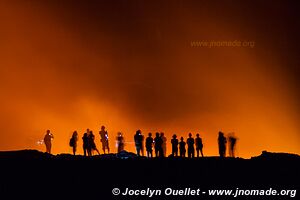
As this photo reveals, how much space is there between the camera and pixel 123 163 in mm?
23859

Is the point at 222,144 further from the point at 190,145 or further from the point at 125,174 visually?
the point at 125,174

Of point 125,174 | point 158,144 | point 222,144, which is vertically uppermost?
point 158,144

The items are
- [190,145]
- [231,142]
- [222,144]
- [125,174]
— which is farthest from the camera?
[231,142]

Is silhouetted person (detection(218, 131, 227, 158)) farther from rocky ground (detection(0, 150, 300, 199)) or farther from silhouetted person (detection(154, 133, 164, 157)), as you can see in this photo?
silhouetted person (detection(154, 133, 164, 157))

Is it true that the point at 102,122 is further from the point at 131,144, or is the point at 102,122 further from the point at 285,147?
the point at 285,147

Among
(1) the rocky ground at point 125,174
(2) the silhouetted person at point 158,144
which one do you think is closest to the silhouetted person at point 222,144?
(1) the rocky ground at point 125,174

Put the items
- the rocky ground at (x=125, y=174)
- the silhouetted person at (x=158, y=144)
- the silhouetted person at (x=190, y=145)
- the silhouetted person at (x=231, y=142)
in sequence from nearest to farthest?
the rocky ground at (x=125, y=174)
the silhouetted person at (x=158, y=144)
the silhouetted person at (x=190, y=145)
the silhouetted person at (x=231, y=142)

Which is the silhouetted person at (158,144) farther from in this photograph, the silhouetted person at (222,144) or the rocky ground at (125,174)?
the silhouetted person at (222,144)

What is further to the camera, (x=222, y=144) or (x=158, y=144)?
(x=222, y=144)

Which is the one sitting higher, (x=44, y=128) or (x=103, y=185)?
(x=44, y=128)

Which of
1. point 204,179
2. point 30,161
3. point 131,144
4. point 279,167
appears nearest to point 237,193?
point 204,179

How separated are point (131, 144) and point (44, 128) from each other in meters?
9.99

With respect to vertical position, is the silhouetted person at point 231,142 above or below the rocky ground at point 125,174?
above

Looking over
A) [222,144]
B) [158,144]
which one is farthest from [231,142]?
[158,144]
